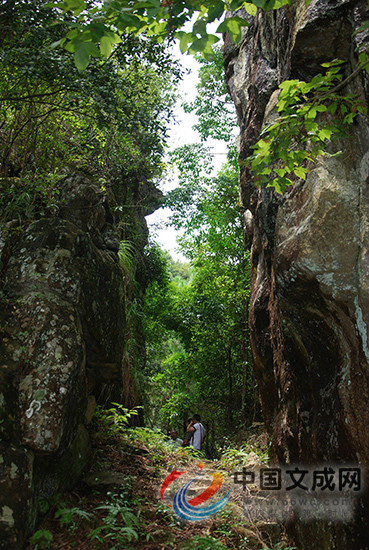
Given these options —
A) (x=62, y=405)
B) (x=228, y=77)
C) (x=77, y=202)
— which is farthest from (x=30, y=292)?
(x=228, y=77)

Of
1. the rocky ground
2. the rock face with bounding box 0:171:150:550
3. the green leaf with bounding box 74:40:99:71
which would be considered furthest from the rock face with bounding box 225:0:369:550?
the rock face with bounding box 0:171:150:550

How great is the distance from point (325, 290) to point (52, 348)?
2786 millimetres

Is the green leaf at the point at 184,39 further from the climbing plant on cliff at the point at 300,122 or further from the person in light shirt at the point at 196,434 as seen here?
the person in light shirt at the point at 196,434

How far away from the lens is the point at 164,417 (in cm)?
1420

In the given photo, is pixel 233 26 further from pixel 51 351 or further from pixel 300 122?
A: pixel 51 351

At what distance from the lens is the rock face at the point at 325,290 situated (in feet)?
12.6

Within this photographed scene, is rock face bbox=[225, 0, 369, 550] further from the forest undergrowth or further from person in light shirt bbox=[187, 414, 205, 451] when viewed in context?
person in light shirt bbox=[187, 414, 205, 451]

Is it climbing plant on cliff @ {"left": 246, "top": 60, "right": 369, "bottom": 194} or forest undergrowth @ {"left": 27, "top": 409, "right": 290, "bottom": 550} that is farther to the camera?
forest undergrowth @ {"left": 27, "top": 409, "right": 290, "bottom": 550}

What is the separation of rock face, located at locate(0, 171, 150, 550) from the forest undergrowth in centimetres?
26

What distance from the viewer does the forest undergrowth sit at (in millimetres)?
4055

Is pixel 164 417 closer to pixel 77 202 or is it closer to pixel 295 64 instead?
pixel 77 202

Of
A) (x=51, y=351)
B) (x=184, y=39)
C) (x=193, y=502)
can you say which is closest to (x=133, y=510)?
(x=193, y=502)

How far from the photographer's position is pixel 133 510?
4.84m

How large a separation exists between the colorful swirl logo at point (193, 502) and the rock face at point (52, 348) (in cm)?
126
